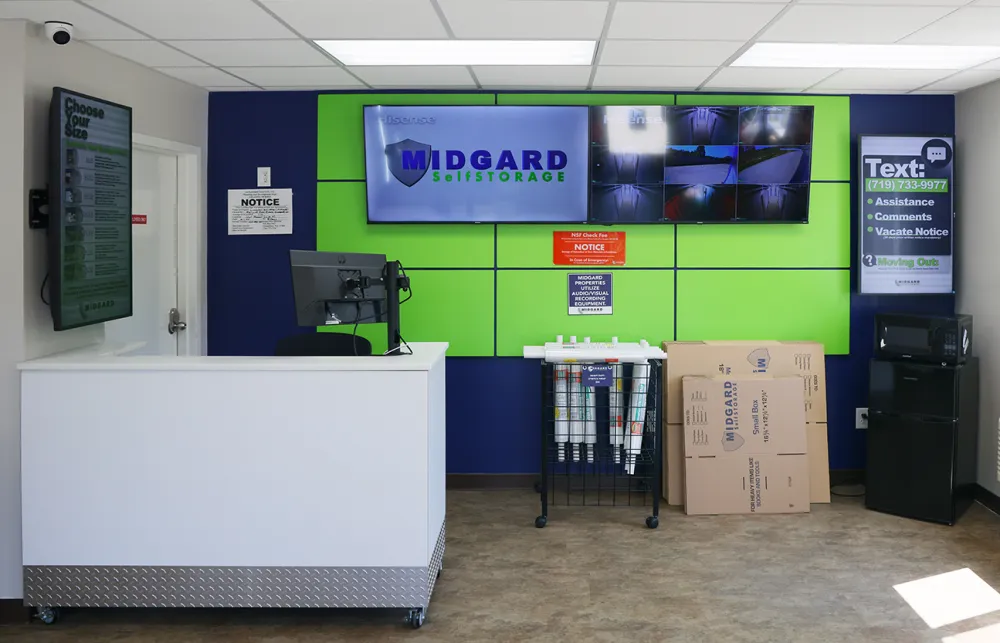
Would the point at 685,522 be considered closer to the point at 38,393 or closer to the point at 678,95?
the point at 678,95

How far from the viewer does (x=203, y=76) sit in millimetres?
4891

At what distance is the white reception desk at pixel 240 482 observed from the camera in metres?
3.38

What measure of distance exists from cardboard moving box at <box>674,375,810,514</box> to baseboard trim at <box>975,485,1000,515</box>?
111 centimetres

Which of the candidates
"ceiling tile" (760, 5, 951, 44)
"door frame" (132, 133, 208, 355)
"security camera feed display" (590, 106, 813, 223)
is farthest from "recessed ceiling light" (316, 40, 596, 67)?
"door frame" (132, 133, 208, 355)

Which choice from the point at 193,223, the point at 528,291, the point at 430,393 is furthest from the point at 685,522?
the point at 193,223

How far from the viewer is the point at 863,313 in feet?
17.9


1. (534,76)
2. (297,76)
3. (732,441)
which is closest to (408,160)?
(297,76)

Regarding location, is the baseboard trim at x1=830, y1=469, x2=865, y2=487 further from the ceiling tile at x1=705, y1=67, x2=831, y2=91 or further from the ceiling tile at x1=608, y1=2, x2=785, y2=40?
the ceiling tile at x1=608, y1=2, x2=785, y2=40

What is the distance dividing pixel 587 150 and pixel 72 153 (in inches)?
115

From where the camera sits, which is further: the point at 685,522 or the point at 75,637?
the point at 685,522

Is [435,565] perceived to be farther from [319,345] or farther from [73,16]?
[73,16]

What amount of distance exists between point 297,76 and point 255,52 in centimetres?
61

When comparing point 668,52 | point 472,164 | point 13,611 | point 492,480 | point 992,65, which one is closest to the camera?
point 13,611

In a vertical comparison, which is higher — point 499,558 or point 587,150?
point 587,150
